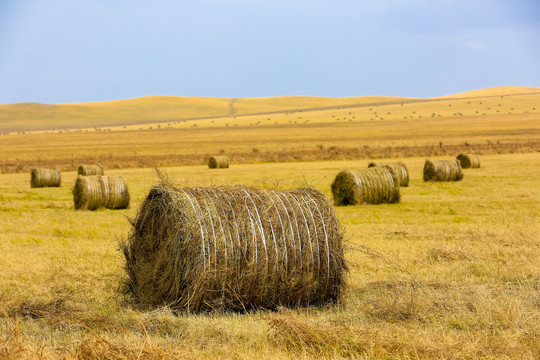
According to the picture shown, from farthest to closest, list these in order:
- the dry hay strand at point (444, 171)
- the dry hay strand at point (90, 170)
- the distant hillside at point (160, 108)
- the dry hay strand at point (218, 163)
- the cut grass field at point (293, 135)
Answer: the distant hillside at point (160, 108) → the cut grass field at point (293, 135) → the dry hay strand at point (218, 163) → the dry hay strand at point (90, 170) → the dry hay strand at point (444, 171)

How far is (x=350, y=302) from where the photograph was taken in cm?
729

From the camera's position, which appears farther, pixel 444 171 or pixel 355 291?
pixel 444 171

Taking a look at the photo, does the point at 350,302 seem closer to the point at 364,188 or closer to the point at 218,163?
the point at 364,188

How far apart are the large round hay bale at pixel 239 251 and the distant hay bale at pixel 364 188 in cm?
1045

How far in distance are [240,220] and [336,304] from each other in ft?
5.00

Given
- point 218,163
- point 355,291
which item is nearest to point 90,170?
point 218,163

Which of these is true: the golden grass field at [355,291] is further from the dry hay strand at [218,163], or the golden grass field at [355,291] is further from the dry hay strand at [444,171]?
the dry hay strand at [218,163]

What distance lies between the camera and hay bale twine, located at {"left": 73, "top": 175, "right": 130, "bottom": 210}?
1766 centimetres

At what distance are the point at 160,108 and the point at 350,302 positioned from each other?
477ft

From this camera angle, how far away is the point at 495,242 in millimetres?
11055

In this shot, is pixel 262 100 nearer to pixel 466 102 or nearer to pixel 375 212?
pixel 466 102

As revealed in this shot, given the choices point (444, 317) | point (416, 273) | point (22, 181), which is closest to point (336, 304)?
point (444, 317)

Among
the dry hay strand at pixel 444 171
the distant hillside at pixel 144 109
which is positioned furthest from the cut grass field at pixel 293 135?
the dry hay strand at pixel 444 171

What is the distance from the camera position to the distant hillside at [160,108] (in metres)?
134
